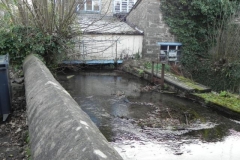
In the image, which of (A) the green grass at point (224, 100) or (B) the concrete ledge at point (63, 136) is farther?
(A) the green grass at point (224, 100)

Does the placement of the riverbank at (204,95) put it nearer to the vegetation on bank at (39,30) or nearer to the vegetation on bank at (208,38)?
the vegetation on bank at (208,38)

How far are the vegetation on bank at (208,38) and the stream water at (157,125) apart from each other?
5.18 metres

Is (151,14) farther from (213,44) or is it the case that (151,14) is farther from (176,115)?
(176,115)

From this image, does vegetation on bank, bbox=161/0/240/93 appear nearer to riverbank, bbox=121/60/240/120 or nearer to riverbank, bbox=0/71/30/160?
riverbank, bbox=121/60/240/120

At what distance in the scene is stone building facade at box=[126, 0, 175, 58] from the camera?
14758 millimetres

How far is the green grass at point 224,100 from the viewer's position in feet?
21.6

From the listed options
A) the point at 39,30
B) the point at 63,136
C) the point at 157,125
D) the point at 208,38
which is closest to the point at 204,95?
the point at 157,125

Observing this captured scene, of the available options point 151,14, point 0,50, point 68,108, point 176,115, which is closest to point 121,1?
point 151,14

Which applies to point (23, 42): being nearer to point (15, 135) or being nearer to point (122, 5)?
point (15, 135)

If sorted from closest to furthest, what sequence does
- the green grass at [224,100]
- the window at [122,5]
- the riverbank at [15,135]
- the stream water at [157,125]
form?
the riverbank at [15,135]
the stream water at [157,125]
the green grass at [224,100]
the window at [122,5]

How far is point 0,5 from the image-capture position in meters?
9.26

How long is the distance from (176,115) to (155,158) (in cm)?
260

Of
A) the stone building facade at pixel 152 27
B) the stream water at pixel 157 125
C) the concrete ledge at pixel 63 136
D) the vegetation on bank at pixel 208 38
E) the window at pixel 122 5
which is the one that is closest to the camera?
the concrete ledge at pixel 63 136

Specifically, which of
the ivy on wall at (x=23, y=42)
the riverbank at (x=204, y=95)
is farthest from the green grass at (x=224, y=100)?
the ivy on wall at (x=23, y=42)
